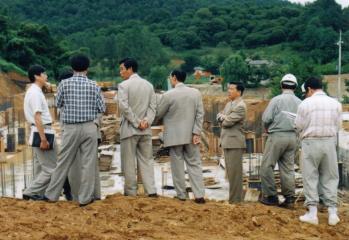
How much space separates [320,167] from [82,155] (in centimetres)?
218

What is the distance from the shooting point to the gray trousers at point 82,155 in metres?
5.64

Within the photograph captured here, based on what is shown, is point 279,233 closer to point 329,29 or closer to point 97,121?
point 97,121

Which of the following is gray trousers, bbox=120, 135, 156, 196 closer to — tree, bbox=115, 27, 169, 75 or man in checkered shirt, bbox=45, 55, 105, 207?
man in checkered shirt, bbox=45, 55, 105, 207

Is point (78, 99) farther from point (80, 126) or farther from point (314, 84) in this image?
point (314, 84)

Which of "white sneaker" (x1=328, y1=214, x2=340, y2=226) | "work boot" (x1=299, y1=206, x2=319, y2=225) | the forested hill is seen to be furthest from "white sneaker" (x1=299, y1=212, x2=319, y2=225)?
the forested hill

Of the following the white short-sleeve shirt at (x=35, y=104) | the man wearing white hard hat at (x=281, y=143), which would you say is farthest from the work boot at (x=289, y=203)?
the white short-sleeve shirt at (x=35, y=104)

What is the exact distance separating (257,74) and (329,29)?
74.6ft

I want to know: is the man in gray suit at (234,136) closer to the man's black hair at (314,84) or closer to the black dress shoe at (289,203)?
the black dress shoe at (289,203)

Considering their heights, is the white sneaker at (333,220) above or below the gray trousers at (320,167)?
below

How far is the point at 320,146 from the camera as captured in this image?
5562 millimetres

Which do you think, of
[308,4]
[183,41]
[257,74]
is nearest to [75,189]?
[257,74]

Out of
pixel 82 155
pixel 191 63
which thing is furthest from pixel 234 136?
pixel 191 63

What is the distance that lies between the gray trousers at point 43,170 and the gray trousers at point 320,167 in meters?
2.38

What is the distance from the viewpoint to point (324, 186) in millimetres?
5637
